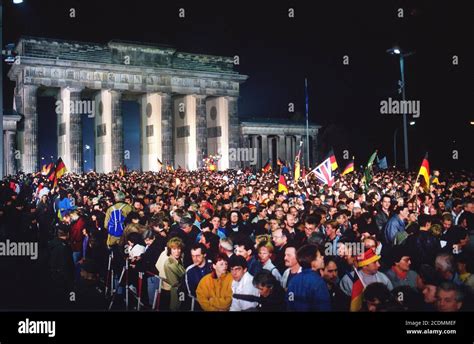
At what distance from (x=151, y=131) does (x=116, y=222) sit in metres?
54.5

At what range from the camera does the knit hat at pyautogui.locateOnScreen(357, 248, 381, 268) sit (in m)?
8.00

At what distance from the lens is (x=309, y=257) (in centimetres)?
791

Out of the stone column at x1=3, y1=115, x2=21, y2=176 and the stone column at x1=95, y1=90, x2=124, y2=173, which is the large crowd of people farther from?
the stone column at x1=95, y1=90, x2=124, y2=173

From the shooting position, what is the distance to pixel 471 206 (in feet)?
40.0

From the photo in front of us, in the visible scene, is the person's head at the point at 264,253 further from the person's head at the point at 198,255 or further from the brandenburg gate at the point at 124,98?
the brandenburg gate at the point at 124,98

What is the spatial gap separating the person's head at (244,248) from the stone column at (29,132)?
4803cm

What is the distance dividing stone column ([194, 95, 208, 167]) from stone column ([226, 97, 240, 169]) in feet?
13.2

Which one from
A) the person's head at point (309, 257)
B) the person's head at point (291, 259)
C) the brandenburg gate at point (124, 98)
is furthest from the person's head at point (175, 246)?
the brandenburg gate at point (124, 98)

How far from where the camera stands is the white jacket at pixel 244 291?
8.02m

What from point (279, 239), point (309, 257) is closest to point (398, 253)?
point (309, 257)

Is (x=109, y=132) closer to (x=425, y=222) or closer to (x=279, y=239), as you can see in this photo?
(x=279, y=239)

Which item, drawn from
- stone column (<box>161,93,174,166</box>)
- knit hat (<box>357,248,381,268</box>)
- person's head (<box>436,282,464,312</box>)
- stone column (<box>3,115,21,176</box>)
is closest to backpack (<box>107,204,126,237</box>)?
knit hat (<box>357,248,381,268</box>)
